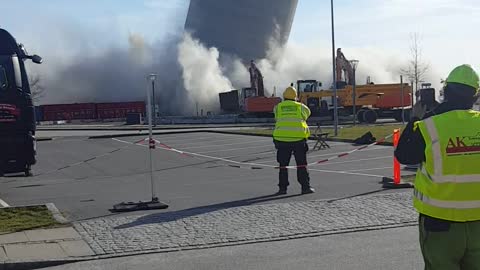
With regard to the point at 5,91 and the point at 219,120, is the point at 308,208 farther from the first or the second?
the point at 219,120

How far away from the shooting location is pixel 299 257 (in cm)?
765

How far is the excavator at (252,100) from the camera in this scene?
6116cm

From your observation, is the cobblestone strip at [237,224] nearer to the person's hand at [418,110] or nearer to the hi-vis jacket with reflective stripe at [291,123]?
the hi-vis jacket with reflective stripe at [291,123]

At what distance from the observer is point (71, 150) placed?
29734 millimetres

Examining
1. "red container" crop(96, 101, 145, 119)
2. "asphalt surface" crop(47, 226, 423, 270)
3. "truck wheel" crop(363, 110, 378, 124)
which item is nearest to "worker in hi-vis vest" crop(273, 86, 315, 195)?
"asphalt surface" crop(47, 226, 423, 270)

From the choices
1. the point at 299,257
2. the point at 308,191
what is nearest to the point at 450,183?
the point at 299,257

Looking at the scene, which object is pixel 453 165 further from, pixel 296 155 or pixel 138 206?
pixel 296 155

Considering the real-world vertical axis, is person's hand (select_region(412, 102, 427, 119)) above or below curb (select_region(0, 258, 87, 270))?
above

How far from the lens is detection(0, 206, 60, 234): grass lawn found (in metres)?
9.42

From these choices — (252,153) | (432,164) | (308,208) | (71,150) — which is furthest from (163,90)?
(432,164)

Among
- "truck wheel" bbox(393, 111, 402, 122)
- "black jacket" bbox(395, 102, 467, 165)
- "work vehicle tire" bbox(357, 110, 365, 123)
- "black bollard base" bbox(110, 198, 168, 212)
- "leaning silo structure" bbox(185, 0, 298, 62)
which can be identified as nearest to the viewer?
"black jacket" bbox(395, 102, 467, 165)

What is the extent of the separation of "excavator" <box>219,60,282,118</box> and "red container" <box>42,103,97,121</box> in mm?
14846

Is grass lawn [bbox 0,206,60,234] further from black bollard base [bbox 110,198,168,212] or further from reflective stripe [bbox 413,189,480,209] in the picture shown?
reflective stripe [bbox 413,189,480,209]

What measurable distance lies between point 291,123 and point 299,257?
4.97 metres
